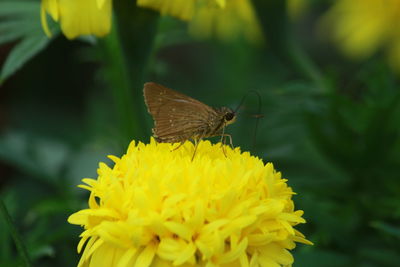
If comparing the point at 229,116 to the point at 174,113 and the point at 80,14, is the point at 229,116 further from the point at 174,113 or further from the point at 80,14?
the point at 80,14

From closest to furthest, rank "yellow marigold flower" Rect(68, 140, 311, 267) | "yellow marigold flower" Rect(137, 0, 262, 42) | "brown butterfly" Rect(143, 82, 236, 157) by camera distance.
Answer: "yellow marigold flower" Rect(68, 140, 311, 267) → "brown butterfly" Rect(143, 82, 236, 157) → "yellow marigold flower" Rect(137, 0, 262, 42)

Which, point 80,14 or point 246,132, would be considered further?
point 246,132

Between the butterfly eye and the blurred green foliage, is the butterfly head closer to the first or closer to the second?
the butterfly eye

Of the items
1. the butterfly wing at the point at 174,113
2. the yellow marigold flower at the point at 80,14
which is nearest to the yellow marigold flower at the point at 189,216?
the butterfly wing at the point at 174,113

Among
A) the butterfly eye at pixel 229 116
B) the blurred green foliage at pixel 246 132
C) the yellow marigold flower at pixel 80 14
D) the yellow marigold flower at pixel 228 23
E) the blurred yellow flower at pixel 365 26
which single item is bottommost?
the butterfly eye at pixel 229 116

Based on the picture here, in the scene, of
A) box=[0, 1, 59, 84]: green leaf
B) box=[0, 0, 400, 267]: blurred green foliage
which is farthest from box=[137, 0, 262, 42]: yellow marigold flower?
box=[0, 1, 59, 84]: green leaf

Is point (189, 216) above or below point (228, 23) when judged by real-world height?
below

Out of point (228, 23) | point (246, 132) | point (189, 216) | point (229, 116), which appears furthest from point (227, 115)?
point (228, 23)

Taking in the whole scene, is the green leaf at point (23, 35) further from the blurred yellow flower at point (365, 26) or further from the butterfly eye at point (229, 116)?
the blurred yellow flower at point (365, 26)
